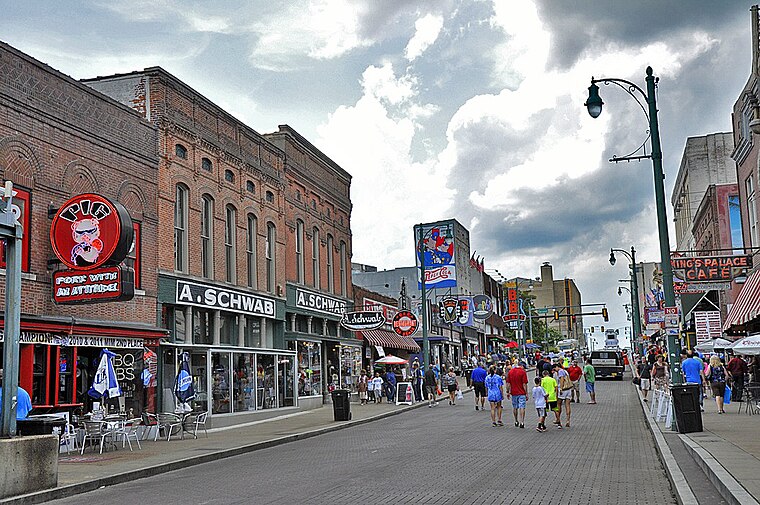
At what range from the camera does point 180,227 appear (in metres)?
25.0

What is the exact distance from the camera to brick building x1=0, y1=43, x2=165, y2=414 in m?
18.0

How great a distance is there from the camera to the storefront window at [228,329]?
27000 millimetres

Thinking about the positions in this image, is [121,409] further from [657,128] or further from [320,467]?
[657,128]

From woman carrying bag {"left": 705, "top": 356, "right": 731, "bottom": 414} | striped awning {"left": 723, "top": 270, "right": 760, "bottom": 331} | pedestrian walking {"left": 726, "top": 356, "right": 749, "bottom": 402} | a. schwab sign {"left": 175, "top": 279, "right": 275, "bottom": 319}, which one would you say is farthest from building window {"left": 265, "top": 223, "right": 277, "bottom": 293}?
pedestrian walking {"left": 726, "top": 356, "right": 749, "bottom": 402}

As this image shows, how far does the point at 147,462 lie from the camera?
1594 centimetres

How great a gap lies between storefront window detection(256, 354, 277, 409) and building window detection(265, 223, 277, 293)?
9.81ft

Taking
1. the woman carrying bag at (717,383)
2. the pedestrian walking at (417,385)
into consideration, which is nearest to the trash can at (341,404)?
the pedestrian walking at (417,385)

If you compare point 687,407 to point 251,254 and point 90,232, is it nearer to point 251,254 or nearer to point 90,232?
point 90,232

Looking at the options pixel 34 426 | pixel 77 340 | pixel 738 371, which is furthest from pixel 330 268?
pixel 34 426

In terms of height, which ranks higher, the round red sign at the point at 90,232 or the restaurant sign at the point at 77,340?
the round red sign at the point at 90,232

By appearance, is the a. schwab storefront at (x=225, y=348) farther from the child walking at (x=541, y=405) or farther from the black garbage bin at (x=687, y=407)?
the black garbage bin at (x=687, y=407)

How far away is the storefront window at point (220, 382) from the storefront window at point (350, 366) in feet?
39.9

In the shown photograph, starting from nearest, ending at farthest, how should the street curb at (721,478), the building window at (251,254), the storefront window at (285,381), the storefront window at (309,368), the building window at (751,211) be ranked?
1. the street curb at (721,478)
2. the building window at (751,211)
3. the building window at (251,254)
4. the storefront window at (285,381)
5. the storefront window at (309,368)

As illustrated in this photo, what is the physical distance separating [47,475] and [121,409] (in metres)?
8.59
